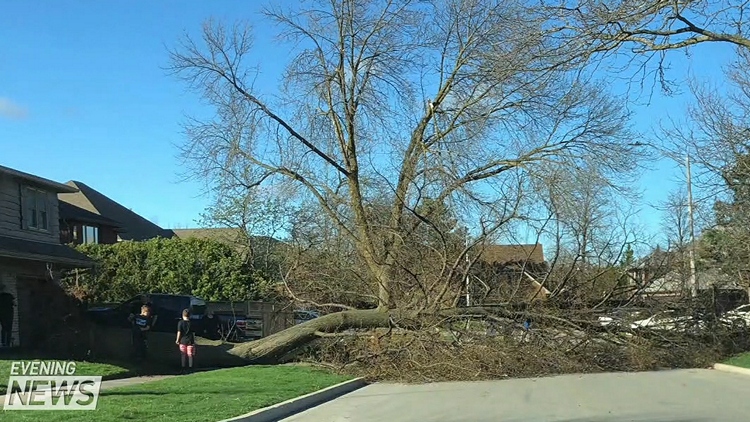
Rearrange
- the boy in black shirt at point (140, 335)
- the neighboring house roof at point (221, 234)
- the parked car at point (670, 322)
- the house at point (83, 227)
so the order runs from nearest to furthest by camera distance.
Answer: the boy in black shirt at point (140, 335), the parked car at point (670, 322), the house at point (83, 227), the neighboring house roof at point (221, 234)

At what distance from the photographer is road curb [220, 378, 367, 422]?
12.3m

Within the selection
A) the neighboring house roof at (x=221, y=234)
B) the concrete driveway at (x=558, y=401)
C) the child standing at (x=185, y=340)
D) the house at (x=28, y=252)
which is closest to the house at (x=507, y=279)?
the concrete driveway at (x=558, y=401)

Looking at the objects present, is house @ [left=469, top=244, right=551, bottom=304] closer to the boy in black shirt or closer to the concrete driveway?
the concrete driveway

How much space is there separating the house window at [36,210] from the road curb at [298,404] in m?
13.0

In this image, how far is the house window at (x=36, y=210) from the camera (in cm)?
2570

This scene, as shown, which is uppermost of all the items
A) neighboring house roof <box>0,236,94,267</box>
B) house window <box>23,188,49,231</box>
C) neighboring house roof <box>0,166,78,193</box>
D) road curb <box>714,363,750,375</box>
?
neighboring house roof <box>0,166,78,193</box>

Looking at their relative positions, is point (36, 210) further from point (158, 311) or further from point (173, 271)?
point (173, 271)

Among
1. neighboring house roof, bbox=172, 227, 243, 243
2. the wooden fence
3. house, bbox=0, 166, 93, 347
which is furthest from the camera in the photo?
neighboring house roof, bbox=172, 227, 243, 243

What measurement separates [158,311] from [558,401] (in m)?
16.5

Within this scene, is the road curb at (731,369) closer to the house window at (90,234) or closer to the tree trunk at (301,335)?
the tree trunk at (301,335)

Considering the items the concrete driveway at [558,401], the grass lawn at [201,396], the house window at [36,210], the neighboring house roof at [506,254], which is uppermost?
the house window at [36,210]

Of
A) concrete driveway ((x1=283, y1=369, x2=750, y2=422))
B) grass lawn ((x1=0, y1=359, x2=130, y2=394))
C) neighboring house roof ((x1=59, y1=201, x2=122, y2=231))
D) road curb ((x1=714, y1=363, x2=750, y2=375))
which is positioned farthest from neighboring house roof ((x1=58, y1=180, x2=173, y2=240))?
road curb ((x1=714, y1=363, x2=750, y2=375))

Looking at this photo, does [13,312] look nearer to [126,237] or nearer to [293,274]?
[293,274]

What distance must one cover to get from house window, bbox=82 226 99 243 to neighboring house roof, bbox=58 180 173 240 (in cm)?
235
